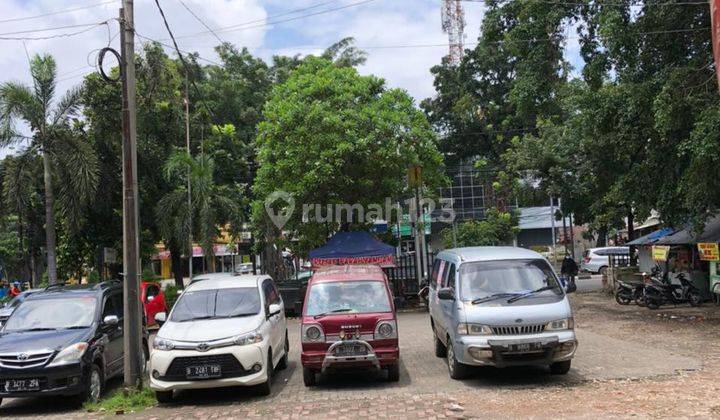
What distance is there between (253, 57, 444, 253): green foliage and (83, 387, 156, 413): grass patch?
10908mm

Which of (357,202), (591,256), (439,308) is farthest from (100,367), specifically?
(591,256)

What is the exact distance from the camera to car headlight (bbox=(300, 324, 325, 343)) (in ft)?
31.3

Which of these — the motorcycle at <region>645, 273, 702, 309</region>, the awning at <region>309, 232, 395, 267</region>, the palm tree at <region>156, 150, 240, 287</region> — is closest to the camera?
the motorcycle at <region>645, 273, 702, 309</region>

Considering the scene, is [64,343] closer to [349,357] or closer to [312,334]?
[312,334]

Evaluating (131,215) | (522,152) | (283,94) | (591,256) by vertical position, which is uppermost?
(283,94)

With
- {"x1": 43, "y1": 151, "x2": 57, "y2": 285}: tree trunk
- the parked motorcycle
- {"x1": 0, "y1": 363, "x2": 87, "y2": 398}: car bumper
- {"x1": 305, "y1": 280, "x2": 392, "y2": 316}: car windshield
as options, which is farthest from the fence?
{"x1": 0, "y1": 363, "x2": 87, "y2": 398}: car bumper

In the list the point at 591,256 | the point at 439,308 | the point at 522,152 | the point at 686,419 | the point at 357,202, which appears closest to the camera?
the point at 686,419

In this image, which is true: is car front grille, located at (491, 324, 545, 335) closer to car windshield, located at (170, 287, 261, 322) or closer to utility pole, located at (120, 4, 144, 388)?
car windshield, located at (170, 287, 261, 322)

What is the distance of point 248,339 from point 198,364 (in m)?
0.76

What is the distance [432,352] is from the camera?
12617 mm

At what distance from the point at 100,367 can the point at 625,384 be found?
7909 mm

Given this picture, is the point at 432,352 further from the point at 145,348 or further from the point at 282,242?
the point at 282,242

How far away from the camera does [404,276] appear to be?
79.0ft

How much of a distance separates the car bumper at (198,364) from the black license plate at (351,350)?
1309 millimetres
